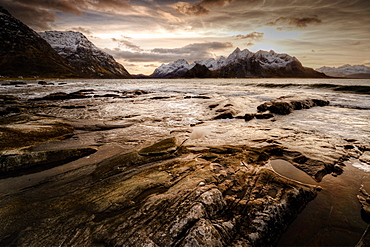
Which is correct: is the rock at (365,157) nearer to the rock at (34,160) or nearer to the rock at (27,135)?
the rock at (34,160)

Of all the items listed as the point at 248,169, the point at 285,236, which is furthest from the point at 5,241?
the point at 248,169

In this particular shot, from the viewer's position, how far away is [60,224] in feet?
12.8

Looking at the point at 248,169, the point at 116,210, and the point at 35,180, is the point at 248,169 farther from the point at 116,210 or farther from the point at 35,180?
the point at 35,180

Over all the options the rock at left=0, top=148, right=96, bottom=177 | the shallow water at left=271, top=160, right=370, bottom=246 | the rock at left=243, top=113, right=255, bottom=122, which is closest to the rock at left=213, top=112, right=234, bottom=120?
the rock at left=243, top=113, right=255, bottom=122

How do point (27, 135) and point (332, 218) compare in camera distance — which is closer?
point (332, 218)

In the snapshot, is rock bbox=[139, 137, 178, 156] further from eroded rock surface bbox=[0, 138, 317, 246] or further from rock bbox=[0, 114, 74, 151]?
rock bbox=[0, 114, 74, 151]

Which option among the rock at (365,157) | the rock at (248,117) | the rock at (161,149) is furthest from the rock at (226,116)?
the rock at (365,157)

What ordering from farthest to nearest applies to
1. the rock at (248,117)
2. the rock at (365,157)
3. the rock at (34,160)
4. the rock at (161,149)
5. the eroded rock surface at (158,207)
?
1. the rock at (248,117)
2. the rock at (161,149)
3. the rock at (365,157)
4. the rock at (34,160)
5. the eroded rock surface at (158,207)

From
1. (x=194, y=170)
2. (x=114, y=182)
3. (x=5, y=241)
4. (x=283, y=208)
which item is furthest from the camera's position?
(x=194, y=170)

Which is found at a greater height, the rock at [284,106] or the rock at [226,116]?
the rock at [284,106]

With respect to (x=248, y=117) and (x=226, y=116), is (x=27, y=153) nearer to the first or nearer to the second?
(x=226, y=116)

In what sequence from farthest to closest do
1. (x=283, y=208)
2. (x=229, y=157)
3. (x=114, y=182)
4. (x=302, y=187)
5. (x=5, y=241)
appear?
(x=229, y=157)
(x=114, y=182)
(x=302, y=187)
(x=283, y=208)
(x=5, y=241)

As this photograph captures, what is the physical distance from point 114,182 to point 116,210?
4.70 feet

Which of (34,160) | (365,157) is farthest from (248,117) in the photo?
(34,160)
